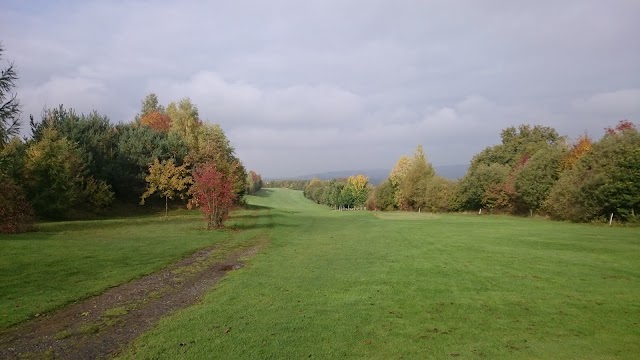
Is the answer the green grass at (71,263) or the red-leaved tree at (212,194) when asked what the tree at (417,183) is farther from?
the green grass at (71,263)

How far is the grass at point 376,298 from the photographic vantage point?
8.09m

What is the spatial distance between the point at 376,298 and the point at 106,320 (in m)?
7.29

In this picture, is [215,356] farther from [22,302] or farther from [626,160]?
[626,160]

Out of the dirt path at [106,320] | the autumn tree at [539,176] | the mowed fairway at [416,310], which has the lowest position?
the dirt path at [106,320]

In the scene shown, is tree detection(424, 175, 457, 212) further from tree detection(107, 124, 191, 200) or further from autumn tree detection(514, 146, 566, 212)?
tree detection(107, 124, 191, 200)

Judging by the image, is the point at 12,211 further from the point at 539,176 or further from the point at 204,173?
the point at 539,176

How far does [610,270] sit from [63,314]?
18746mm

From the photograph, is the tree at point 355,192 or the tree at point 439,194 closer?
the tree at point 439,194

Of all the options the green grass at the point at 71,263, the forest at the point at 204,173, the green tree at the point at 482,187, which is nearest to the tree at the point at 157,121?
the forest at the point at 204,173

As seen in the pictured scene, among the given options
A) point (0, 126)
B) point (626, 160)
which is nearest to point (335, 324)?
point (0, 126)

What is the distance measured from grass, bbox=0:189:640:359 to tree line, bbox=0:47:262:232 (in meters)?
9.79

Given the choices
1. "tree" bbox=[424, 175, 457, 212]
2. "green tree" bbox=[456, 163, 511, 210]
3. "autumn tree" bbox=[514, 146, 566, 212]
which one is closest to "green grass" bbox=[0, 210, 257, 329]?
"autumn tree" bbox=[514, 146, 566, 212]

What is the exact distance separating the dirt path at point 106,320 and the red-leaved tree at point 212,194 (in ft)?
55.2

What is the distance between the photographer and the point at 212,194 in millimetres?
32625
